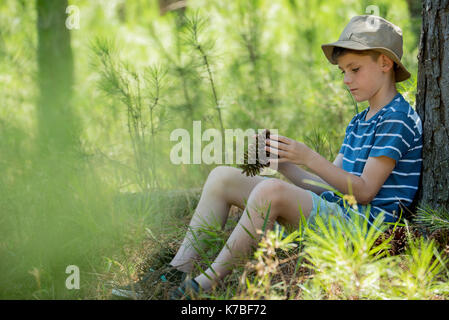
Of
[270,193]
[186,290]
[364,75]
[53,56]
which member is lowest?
[186,290]

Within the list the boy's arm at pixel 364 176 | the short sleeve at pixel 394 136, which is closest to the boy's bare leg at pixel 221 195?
the boy's arm at pixel 364 176

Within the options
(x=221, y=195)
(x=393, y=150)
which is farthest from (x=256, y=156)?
(x=393, y=150)

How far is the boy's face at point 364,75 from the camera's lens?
175 centimetres

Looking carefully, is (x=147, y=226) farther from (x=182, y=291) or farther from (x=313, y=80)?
(x=313, y=80)

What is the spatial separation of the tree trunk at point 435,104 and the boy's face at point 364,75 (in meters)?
0.19

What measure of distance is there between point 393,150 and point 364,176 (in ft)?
0.46

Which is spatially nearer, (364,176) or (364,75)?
(364,176)

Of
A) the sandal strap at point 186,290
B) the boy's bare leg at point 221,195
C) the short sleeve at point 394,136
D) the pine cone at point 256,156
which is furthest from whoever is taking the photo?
the boy's bare leg at point 221,195

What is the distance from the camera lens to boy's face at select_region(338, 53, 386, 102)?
5.75ft

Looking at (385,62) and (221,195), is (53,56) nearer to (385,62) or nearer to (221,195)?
(221,195)

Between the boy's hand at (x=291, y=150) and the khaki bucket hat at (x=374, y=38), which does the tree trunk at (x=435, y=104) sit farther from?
the boy's hand at (x=291, y=150)

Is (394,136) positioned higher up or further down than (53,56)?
further down

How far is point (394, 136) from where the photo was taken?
165cm

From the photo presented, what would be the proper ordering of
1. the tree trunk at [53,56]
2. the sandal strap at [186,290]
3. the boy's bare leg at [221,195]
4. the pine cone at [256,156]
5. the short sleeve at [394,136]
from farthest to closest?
the tree trunk at [53,56]
the boy's bare leg at [221,195]
the pine cone at [256,156]
the short sleeve at [394,136]
the sandal strap at [186,290]
